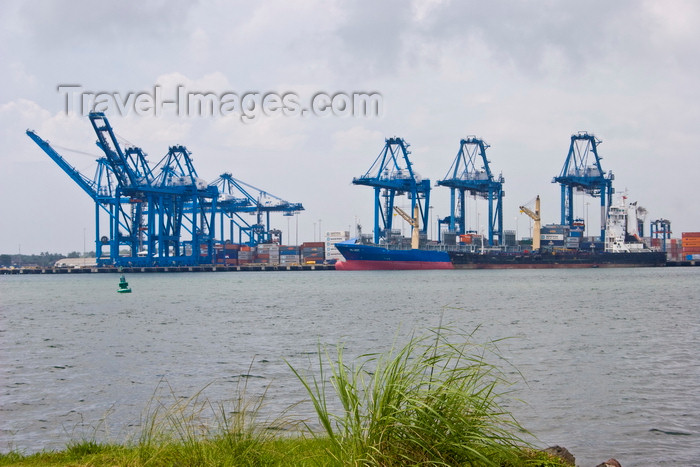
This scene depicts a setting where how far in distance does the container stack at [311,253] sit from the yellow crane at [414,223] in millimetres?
30196

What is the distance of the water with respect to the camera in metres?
9.15

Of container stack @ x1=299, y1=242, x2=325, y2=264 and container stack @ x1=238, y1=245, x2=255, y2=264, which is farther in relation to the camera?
container stack @ x1=299, y1=242, x2=325, y2=264

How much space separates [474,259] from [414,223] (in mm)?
10676

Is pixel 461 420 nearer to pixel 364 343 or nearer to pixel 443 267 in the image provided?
pixel 364 343

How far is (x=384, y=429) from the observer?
4.77 meters

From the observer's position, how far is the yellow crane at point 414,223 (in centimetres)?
8556

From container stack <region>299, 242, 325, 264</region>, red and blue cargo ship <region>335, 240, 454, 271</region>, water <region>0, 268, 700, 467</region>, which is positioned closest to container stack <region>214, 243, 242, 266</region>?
container stack <region>299, 242, 325, 264</region>

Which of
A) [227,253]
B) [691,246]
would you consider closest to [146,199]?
[227,253]

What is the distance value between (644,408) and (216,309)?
77.6 ft

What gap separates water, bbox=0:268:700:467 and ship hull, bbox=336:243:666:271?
172 feet

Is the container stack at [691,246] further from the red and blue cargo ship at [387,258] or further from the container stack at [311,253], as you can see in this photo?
the container stack at [311,253]

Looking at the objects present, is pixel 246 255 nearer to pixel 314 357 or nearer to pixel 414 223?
pixel 414 223

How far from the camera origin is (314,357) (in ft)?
50.5

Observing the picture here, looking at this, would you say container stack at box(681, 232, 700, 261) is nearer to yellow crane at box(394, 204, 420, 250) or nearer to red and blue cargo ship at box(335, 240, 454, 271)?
red and blue cargo ship at box(335, 240, 454, 271)
